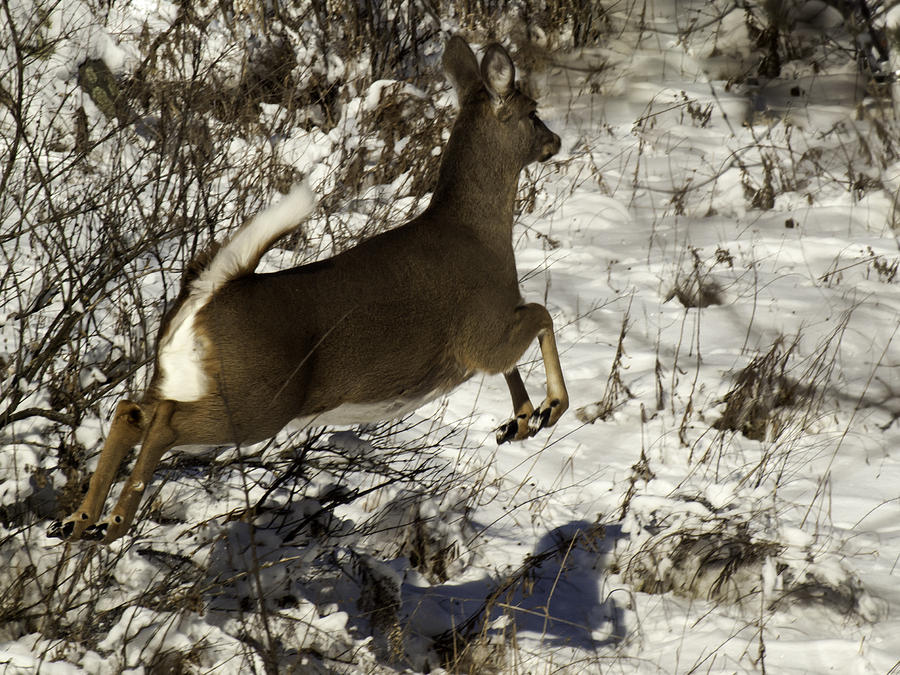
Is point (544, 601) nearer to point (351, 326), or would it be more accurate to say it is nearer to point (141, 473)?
point (351, 326)

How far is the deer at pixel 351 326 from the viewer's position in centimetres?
257

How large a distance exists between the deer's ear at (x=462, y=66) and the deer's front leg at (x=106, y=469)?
1813mm

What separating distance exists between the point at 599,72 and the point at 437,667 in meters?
7.64

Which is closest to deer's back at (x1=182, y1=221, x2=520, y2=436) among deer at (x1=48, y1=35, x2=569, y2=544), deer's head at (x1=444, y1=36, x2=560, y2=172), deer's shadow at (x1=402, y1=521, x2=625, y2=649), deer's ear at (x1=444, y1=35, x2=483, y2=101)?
deer at (x1=48, y1=35, x2=569, y2=544)

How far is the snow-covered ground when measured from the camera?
319cm

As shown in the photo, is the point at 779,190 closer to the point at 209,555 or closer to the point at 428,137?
the point at 428,137

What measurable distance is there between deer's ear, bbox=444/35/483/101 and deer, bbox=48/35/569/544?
6 centimetres

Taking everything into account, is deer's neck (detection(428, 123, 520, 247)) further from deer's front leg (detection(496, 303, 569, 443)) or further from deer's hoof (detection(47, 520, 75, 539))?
deer's hoof (detection(47, 520, 75, 539))

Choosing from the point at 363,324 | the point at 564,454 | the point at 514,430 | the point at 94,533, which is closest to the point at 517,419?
the point at 514,430

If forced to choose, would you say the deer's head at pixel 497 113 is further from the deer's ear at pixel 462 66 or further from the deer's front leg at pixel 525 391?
the deer's front leg at pixel 525 391

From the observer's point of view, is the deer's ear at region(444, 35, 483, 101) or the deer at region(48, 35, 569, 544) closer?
the deer at region(48, 35, 569, 544)

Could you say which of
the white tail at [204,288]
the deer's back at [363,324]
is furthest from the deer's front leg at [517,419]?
the white tail at [204,288]

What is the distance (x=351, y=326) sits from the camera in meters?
2.81

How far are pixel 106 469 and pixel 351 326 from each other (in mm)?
736
